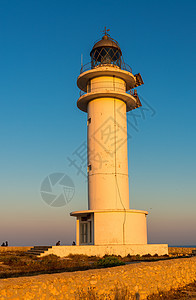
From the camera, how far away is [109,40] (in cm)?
2534

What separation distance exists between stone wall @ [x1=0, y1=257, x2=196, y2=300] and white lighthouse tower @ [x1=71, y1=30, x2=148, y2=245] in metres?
10.0

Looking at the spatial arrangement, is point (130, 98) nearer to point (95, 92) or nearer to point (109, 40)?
point (95, 92)

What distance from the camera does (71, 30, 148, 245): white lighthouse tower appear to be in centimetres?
2075

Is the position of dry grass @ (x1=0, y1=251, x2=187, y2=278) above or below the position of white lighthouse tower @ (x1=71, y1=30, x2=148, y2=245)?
below

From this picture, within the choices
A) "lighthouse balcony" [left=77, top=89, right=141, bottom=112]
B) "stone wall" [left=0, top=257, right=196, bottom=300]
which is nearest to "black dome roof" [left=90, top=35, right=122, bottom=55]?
"lighthouse balcony" [left=77, top=89, right=141, bottom=112]

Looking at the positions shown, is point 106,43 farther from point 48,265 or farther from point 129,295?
point 129,295

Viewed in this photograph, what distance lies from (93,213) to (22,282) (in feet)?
50.3

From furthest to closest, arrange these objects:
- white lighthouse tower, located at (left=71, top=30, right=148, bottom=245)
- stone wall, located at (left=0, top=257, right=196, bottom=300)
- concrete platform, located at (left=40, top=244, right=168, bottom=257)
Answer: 1. white lighthouse tower, located at (left=71, top=30, right=148, bottom=245)
2. concrete platform, located at (left=40, top=244, right=168, bottom=257)
3. stone wall, located at (left=0, top=257, right=196, bottom=300)

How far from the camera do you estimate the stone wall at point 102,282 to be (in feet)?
19.1

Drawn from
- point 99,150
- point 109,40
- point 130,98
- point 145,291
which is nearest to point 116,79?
point 130,98

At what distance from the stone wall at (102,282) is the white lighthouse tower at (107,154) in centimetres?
1005

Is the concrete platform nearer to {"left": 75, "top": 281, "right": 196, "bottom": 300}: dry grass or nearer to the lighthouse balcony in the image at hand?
{"left": 75, "top": 281, "right": 196, "bottom": 300}: dry grass

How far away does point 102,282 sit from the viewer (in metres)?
7.32

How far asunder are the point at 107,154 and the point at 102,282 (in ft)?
51.1
